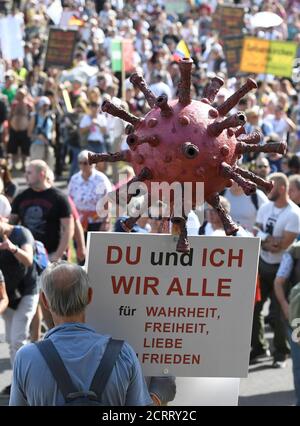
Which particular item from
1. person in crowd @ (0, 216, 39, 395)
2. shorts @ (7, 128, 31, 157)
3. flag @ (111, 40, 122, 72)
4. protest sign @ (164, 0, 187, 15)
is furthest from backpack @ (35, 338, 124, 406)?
protest sign @ (164, 0, 187, 15)

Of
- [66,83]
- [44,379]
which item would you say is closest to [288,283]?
[44,379]

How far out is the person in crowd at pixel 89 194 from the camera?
35.8ft

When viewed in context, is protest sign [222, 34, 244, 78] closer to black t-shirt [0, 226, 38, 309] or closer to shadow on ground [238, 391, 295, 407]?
shadow on ground [238, 391, 295, 407]

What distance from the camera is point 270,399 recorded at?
8.35 metres

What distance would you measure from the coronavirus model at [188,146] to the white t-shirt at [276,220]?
4689mm

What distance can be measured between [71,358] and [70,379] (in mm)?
87

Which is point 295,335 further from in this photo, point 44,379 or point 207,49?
point 207,49

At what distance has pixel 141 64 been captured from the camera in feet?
77.6

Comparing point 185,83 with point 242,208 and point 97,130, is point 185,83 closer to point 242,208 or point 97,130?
point 242,208

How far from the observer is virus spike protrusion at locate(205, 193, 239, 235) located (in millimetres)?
4379

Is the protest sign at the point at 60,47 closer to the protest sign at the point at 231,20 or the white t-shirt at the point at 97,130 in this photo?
the white t-shirt at the point at 97,130

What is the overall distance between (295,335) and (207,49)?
19.1 metres

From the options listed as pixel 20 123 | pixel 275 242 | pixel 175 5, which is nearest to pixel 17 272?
pixel 275 242

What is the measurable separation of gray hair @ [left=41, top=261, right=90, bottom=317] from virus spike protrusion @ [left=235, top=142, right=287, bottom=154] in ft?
3.01
